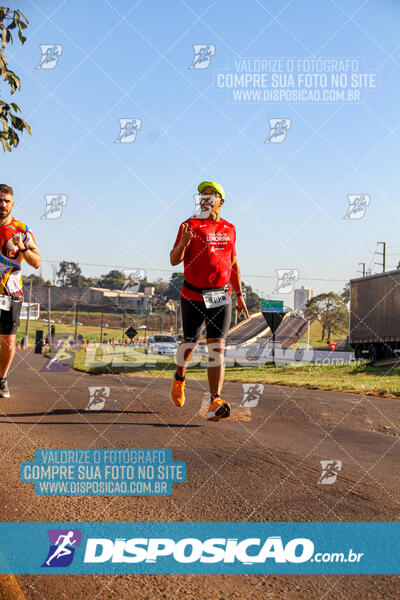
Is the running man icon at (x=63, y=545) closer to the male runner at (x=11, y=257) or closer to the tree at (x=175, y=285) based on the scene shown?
the male runner at (x=11, y=257)

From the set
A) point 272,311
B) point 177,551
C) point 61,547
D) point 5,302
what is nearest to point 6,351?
point 5,302

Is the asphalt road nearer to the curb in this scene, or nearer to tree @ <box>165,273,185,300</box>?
the curb

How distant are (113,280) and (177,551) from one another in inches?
90.7

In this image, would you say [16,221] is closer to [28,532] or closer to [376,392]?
[28,532]

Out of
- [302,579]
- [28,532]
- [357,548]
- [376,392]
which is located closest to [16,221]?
[28,532]

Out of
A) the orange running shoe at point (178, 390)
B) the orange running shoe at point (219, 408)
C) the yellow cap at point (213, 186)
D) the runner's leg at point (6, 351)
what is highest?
the yellow cap at point (213, 186)

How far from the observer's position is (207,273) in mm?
3002

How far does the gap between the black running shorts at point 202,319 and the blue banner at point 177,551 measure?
4.82 ft

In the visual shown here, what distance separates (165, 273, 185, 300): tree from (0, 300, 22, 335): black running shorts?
1224 millimetres

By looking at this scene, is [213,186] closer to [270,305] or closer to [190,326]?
[190,326]

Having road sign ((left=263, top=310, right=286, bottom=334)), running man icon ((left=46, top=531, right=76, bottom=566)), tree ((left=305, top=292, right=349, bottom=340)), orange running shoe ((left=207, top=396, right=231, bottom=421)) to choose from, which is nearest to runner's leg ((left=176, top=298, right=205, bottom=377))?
orange running shoe ((left=207, top=396, right=231, bottom=421))

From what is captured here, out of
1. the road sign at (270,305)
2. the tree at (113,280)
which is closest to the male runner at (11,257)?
the tree at (113,280)

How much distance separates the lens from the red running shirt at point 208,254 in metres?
3.00

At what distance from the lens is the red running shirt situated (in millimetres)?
3004
